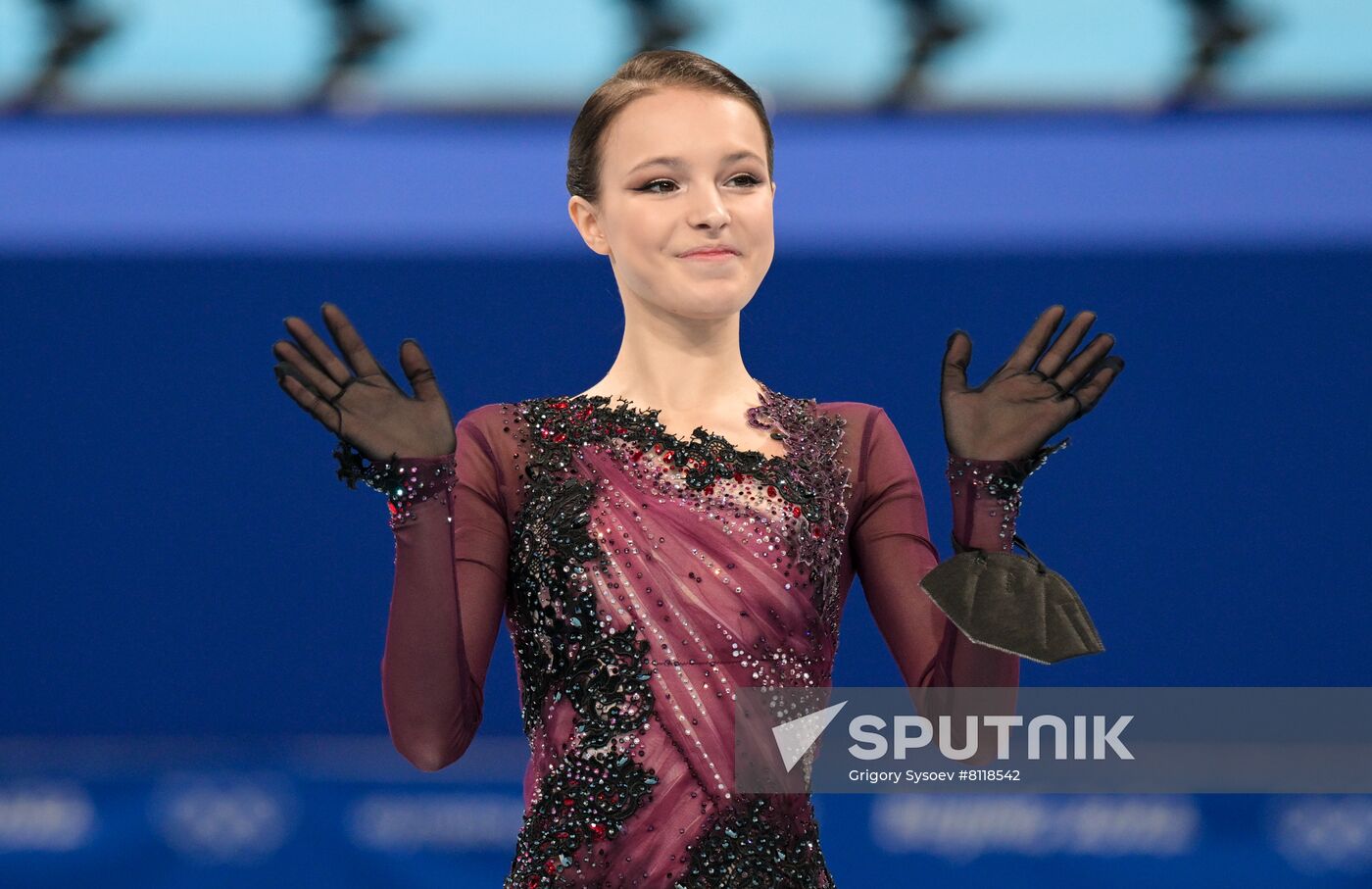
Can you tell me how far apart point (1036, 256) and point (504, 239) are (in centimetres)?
101

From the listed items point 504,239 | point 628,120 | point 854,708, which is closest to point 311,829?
point 504,239

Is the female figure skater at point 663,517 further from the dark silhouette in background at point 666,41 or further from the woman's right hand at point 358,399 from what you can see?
the dark silhouette in background at point 666,41

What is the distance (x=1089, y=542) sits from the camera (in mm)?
3217

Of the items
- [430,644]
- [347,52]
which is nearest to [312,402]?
[430,644]

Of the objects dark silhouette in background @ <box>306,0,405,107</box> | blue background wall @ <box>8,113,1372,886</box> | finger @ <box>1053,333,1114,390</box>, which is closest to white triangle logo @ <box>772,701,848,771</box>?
finger @ <box>1053,333,1114,390</box>

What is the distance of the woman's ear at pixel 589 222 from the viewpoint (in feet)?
5.70

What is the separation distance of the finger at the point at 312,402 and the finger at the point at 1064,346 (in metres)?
0.63

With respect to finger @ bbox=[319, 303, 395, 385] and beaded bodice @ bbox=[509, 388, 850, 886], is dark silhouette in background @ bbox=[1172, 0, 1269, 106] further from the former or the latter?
finger @ bbox=[319, 303, 395, 385]

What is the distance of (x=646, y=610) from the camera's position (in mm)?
1555

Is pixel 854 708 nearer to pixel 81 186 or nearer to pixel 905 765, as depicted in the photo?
pixel 905 765

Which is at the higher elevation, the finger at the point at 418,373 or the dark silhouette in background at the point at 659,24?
the dark silhouette in background at the point at 659,24

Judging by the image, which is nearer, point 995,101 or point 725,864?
point 725,864

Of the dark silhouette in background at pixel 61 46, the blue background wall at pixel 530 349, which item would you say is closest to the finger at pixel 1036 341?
the blue background wall at pixel 530 349

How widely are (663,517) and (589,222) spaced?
1.14 feet
